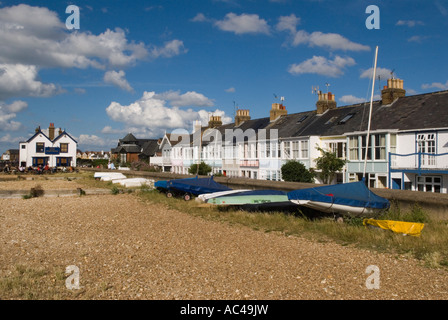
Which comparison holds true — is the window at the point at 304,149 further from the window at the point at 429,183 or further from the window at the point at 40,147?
the window at the point at 40,147

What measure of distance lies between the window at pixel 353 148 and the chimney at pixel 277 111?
15173 millimetres

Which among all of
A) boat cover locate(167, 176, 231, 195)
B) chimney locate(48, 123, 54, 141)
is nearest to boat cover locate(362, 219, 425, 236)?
boat cover locate(167, 176, 231, 195)

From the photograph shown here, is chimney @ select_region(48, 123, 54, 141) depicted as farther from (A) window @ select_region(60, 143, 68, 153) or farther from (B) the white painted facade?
(A) window @ select_region(60, 143, 68, 153)

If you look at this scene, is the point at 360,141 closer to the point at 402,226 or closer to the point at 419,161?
the point at 419,161

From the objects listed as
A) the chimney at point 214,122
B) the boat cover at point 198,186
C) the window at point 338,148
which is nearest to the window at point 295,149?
the window at point 338,148

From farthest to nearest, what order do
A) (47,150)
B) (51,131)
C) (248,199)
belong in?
(51,131) < (47,150) < (248,199)

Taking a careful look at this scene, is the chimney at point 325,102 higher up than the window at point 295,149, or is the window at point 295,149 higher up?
the chimney at point 325,102

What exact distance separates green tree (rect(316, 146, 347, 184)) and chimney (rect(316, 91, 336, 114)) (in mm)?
7430

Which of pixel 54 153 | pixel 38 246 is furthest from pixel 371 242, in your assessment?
pixel 54 153

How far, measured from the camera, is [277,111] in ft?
138

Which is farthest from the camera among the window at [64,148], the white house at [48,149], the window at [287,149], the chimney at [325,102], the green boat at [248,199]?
the window at [64,148]

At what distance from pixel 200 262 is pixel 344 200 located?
22.3 ft

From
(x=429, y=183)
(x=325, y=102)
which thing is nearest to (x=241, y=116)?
(x=325, y=102)

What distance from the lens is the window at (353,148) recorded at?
26.9 metres
